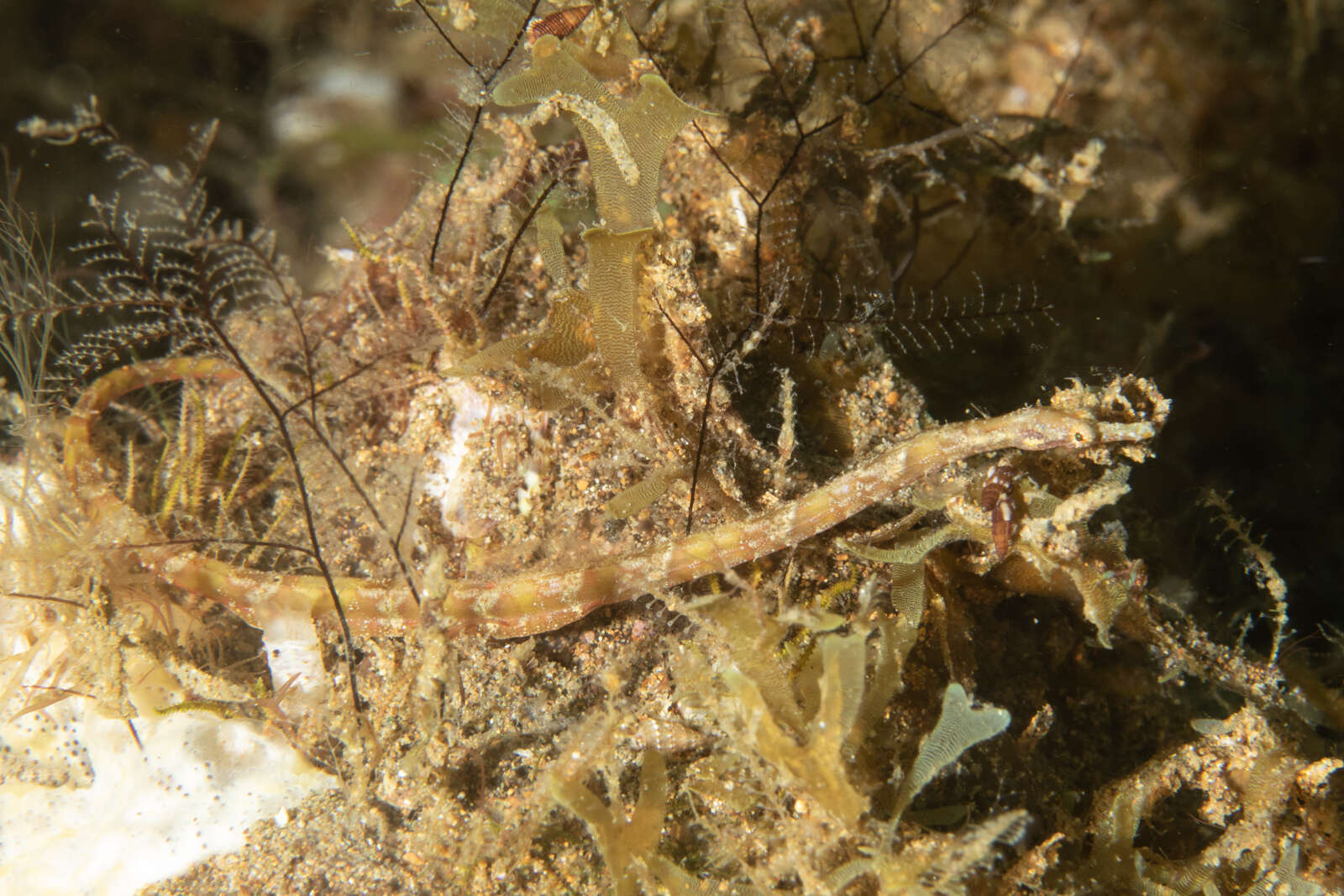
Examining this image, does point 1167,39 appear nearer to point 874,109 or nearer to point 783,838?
point 874,109

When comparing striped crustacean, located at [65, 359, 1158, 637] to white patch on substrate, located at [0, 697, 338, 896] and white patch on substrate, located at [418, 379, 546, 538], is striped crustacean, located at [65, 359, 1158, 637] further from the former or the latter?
white patch on substrate, located at [0, 697, 338, 896]

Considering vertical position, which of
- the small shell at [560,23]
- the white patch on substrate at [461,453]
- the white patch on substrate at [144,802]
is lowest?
the white patch on substrate at [144,802]

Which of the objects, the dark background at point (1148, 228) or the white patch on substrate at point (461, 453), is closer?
the white patch on substrate at point (461, 453)

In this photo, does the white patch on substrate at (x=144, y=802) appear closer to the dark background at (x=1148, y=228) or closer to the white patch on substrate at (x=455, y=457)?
the white patch on substrate at (x=455, y=457)

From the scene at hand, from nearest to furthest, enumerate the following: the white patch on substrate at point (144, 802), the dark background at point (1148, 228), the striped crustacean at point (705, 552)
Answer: the striped crustacean at point (705, 552) → the white patch on substrate at point (144, 802) → the dark background at point (1148, 228)

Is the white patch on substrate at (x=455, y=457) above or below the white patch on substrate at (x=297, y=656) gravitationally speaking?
above

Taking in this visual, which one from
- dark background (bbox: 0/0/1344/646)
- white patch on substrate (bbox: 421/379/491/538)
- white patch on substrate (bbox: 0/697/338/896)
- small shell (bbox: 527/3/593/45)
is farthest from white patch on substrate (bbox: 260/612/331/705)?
small shell (bbox: 527/3/593/45)

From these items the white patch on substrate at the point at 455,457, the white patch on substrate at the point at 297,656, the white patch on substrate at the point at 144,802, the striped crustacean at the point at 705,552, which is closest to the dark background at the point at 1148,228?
the striped crustacean at the point at 705,552

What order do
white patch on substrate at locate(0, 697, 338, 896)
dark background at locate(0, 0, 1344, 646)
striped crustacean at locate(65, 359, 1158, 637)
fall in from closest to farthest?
striped crustacean at locate(65, 359, 1158, 637) < white patch on substrate at locate(0, 697, 338, 896) < dark background at locate(0, 0, 1344, 646)

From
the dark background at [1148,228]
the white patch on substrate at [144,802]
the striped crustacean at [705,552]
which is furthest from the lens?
the dark background at [1148,228]
